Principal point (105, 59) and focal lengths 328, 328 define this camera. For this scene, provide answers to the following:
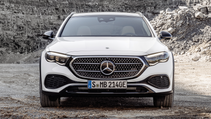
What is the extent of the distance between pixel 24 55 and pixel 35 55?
1493 mm

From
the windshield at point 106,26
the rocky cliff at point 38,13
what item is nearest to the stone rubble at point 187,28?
the rocky cliff at point 38,13

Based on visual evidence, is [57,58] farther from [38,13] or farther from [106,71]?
[38,13]


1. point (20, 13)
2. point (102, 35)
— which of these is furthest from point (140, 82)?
point (20, 13)

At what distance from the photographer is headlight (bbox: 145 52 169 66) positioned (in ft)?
15.0

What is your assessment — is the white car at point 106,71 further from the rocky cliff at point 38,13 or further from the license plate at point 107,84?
the rocky cliff at point 38,13

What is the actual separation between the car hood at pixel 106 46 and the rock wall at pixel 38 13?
65.8 ft

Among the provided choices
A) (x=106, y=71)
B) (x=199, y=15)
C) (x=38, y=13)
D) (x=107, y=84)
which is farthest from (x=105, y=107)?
(x=38, y=13)

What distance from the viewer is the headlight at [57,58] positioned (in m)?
4.57

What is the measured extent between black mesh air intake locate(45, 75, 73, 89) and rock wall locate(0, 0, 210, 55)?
20.3 meters

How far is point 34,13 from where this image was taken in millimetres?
28406

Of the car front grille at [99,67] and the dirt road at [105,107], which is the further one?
the car front grille at [99,67]

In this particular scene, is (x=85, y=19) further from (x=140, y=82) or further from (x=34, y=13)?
(x=34, y=13)

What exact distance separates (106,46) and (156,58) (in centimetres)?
75

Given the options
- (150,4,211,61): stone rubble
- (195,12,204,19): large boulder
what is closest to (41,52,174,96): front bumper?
(150,4,211,61): stone rubble
